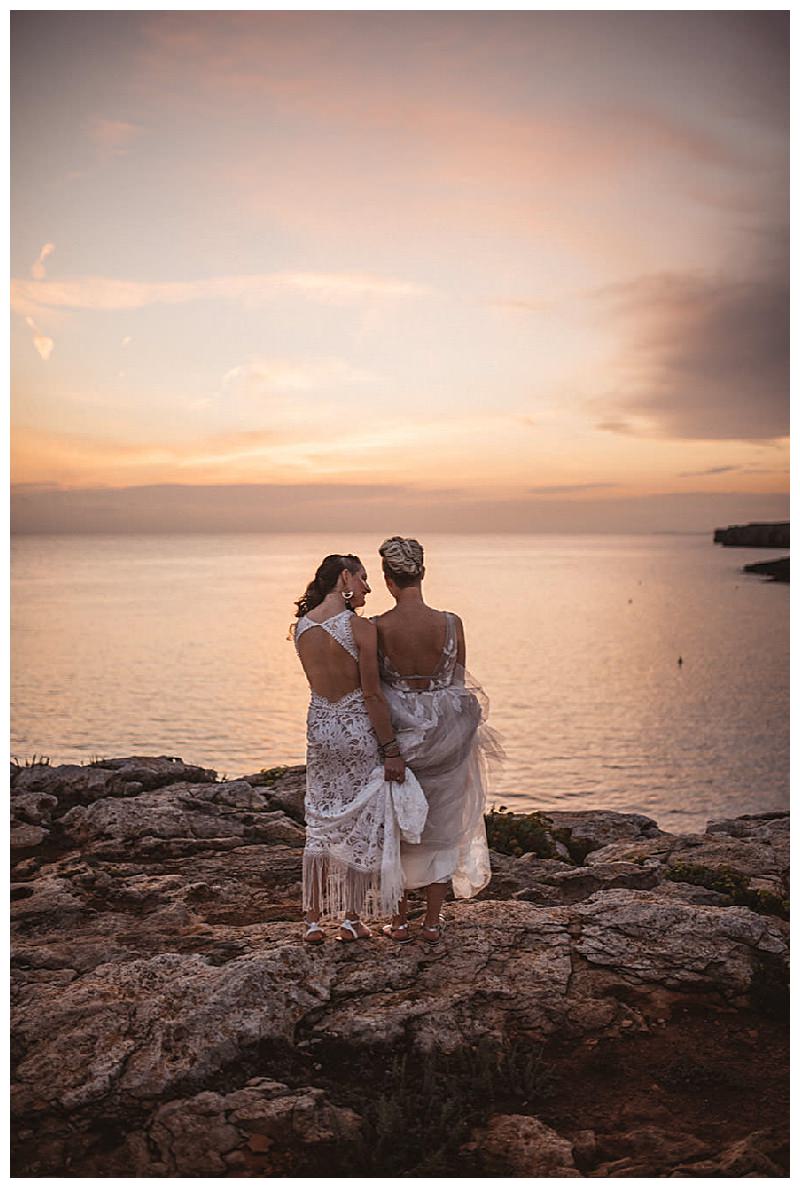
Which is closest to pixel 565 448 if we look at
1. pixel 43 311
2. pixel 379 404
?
pixel 379 404

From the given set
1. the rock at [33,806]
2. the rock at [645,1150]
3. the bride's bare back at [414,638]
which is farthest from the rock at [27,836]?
the rock at [645,1150]

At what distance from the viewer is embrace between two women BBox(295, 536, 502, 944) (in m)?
6.18

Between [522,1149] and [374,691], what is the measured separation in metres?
2.80

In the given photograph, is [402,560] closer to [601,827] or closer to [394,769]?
[394,769]

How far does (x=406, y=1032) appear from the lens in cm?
522

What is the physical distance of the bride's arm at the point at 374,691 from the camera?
610 cm

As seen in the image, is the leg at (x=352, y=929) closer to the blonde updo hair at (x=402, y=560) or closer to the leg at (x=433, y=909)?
the leg at (x=433, y=909)

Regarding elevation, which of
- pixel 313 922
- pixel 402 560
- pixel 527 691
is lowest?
pixel 527 691

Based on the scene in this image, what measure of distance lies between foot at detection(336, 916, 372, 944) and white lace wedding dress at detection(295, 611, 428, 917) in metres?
0.09

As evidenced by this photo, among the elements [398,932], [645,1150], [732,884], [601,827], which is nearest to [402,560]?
[398,932]

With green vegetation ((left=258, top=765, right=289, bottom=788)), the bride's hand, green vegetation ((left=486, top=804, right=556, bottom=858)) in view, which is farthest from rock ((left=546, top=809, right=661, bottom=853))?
the bride's hand

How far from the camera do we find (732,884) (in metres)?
7.34

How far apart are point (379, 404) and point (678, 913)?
4479 cm

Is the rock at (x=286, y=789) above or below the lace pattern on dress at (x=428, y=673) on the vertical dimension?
below
